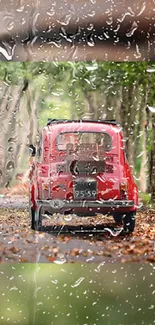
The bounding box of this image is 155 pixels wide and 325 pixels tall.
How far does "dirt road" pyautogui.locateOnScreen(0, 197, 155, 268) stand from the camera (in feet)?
8.05

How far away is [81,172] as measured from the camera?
2393mm

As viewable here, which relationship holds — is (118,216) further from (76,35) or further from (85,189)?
(76,35)

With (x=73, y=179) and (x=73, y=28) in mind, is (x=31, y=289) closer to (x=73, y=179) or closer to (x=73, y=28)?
(x=73, y=179)

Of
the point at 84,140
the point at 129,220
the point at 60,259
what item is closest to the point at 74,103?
the point at 84,140

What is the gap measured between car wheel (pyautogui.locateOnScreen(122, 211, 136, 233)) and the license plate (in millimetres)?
160

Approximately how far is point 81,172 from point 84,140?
0.12 meters

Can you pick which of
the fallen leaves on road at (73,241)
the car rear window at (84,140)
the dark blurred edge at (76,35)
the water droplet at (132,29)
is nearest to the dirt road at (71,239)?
the fallen leaves on road at (73,241)

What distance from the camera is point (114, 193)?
7.77ft

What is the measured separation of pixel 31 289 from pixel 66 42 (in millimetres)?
953

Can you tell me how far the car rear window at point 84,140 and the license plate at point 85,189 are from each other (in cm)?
13

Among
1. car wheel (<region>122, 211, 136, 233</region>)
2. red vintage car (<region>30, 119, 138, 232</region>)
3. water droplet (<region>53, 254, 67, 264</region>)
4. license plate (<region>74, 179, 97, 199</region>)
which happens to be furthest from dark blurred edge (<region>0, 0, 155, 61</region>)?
water droplet (<region>53, 254, 67, 264</region>)

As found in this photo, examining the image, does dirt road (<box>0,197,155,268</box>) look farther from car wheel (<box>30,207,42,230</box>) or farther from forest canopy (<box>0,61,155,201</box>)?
forest canopy (<box>0,61,155,201</box>)

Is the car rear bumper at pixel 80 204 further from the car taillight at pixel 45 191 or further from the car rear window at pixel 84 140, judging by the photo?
the car rear window at pixel 84 140

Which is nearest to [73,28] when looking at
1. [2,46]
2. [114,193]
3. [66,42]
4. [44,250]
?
[66,42]
